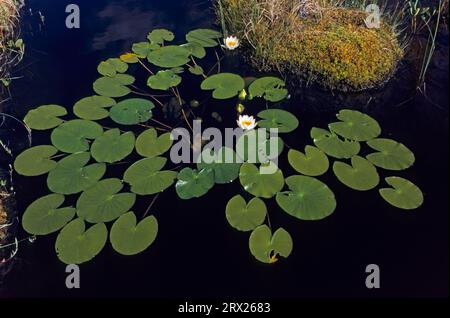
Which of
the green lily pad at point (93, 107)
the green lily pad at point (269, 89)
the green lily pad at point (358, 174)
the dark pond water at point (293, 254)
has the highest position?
the green lily pad at point (269, 89)

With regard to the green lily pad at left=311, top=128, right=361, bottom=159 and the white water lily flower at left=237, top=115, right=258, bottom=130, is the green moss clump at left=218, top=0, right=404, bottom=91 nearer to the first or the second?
the green lily pad at left=311, top=128, right=361, bottom=159

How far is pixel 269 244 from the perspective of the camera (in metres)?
2.38

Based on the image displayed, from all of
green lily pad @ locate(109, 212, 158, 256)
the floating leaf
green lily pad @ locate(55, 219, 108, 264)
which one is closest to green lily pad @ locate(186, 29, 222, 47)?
the floating leaf

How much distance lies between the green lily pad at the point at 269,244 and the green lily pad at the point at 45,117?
187cm

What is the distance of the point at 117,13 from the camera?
179 inches

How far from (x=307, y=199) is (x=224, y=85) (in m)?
1.37

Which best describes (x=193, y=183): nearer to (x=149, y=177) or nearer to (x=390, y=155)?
(x=149, y=177)

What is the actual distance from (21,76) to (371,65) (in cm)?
329

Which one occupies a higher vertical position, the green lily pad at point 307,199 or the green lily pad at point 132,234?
the green lily pad at point 307,199

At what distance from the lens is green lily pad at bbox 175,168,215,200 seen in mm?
2641

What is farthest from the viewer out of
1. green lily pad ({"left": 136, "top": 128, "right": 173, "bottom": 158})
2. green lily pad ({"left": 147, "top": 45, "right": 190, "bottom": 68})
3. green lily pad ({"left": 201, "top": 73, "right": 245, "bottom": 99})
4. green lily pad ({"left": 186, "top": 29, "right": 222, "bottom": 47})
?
green lily pad ({"left": 186, "top": 29, "right": 222, "bottom": 47})

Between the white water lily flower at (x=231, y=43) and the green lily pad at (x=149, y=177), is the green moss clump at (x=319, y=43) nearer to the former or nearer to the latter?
the white water lily flower at (x=231, y=43)

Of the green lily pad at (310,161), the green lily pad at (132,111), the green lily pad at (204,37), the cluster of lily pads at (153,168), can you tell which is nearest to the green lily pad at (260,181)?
the cluster of lily pads at (153,168)

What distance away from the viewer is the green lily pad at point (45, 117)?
10.5 feet
